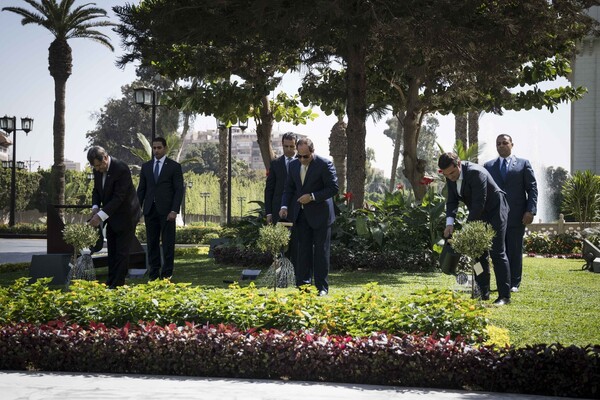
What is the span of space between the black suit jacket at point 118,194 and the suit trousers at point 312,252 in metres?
2.05

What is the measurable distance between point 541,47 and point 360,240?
6493 millimetres

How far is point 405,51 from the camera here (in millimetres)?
15133

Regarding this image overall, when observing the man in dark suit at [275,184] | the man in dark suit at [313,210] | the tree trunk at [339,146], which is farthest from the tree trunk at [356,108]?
the tree trunk at [339,146]

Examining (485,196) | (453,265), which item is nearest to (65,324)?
(453,265)

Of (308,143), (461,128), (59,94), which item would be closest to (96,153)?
(308,143)

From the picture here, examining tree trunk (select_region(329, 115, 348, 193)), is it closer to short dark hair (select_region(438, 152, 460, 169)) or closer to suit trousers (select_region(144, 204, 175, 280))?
suit trousers (select_region(144, 204, 175, 280))

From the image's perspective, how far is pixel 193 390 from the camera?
536 centimetres

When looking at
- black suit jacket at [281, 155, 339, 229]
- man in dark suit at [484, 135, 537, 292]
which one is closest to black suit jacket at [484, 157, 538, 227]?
man in dark suit at [484, 135, 537, 292]

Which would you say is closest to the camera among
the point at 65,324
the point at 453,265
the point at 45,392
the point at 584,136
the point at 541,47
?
the point at 45,392

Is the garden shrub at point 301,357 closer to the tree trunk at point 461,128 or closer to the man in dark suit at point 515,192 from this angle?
the man in dark suit at point 515,192

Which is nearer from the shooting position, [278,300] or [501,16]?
[278,300]

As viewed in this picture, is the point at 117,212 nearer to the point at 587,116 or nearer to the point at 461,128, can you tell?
the point at 461,128

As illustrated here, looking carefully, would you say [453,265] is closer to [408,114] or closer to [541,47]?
[541,47]

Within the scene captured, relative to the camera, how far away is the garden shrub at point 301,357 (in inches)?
211
